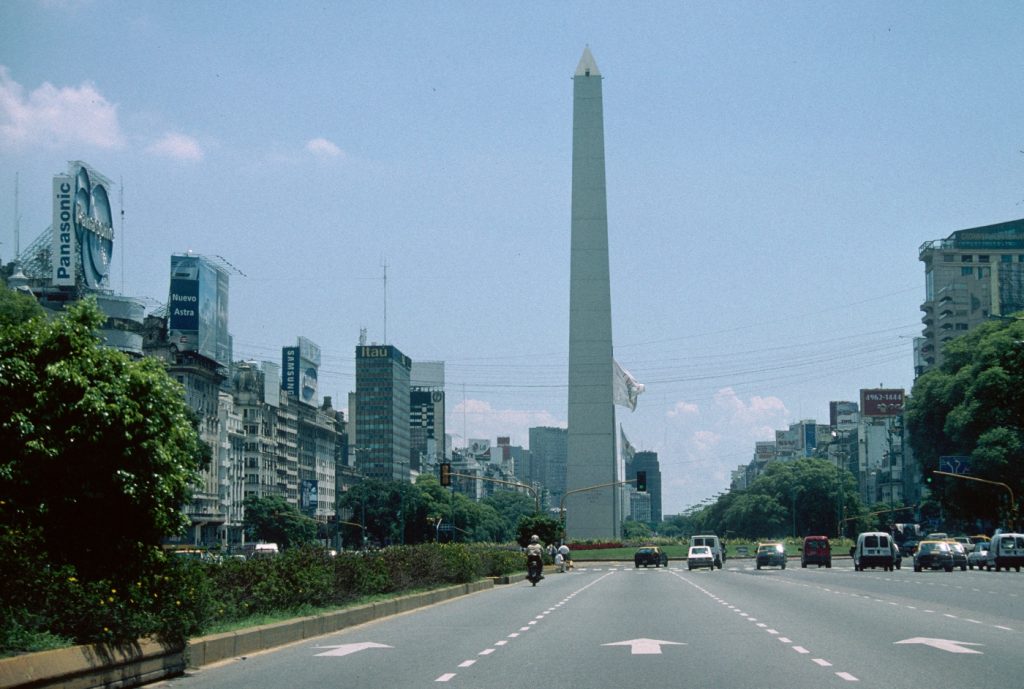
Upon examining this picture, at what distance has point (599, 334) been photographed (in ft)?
300

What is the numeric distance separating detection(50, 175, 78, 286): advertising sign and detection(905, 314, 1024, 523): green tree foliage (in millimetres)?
57528

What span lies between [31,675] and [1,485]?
486 cm

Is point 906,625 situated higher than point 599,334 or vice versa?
point 599,334

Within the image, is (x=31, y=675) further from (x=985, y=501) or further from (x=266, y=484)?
(x=266, y=484)

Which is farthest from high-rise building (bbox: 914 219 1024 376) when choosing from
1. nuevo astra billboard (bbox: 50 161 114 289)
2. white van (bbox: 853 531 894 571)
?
nuevo astra billboard (bbox: 50 161 114 289)

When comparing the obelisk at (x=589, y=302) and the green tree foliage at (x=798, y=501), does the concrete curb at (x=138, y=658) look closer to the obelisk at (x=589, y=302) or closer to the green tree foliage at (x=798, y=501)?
the obelisk at (x=589, y=302)

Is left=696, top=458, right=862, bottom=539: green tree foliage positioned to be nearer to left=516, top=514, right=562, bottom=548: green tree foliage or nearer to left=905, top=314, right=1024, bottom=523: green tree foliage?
left=905, top=314, right=1024, bottom=523: green tree foliage

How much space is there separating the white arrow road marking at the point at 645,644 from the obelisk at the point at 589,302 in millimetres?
72296

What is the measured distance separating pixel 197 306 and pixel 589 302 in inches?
1647

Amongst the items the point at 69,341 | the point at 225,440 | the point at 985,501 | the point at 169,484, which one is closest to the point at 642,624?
the point at 169,484

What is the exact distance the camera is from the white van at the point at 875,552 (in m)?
64.5

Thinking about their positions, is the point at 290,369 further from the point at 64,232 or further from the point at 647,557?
the point at 647,557

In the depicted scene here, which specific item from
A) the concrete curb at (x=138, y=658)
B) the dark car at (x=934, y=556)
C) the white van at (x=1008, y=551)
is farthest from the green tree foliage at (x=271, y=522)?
the concrete curb at (x=138, y=658)

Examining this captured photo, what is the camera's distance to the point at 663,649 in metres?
17.8
